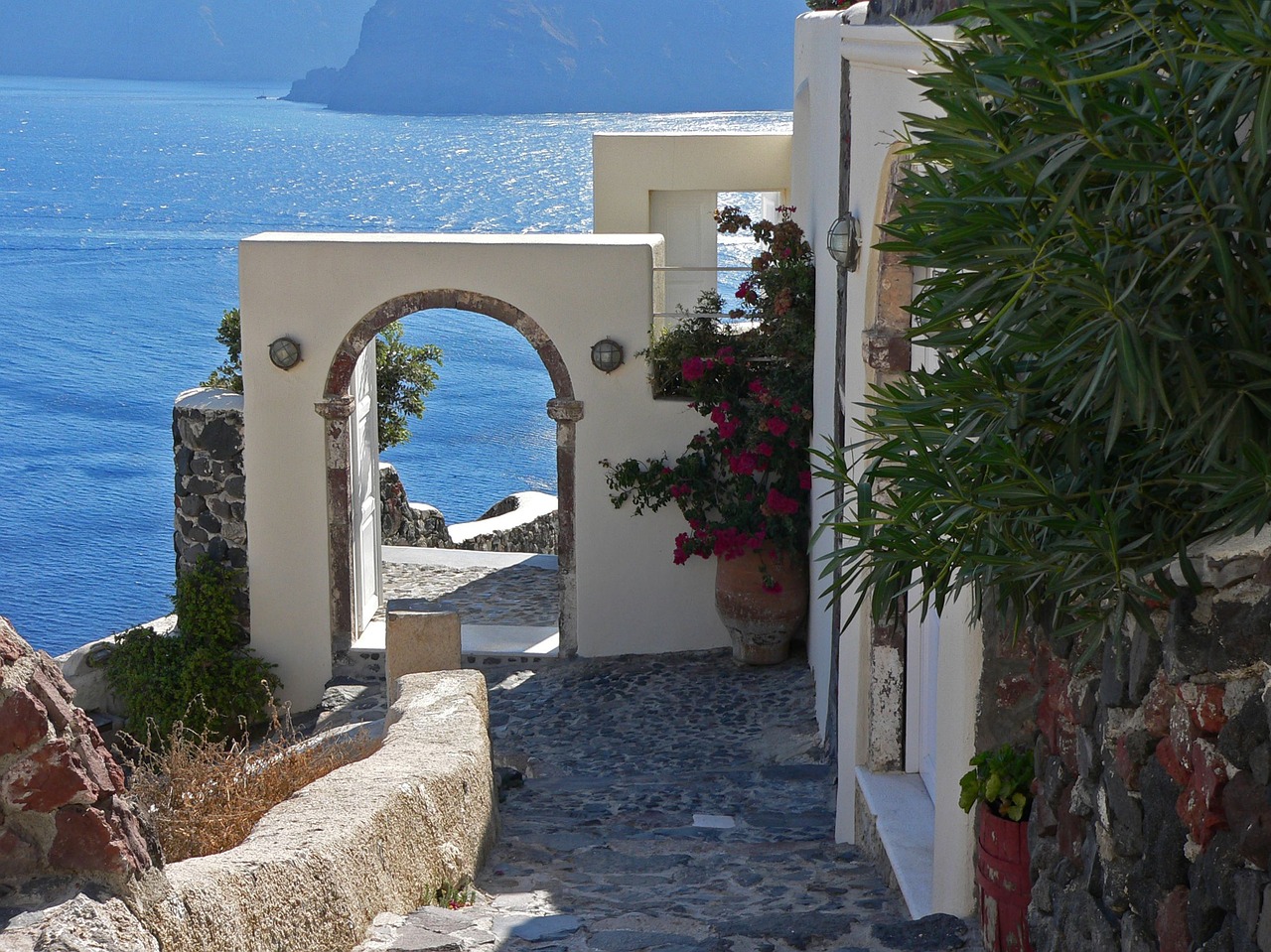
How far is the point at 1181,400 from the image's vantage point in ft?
7.07

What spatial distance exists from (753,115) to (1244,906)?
299ft

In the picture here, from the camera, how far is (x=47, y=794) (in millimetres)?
2875

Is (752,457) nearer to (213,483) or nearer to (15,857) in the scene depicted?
(213,483)

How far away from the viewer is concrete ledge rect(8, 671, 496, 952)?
10.6 ft

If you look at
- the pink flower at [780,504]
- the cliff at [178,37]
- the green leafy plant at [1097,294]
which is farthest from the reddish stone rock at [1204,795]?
the cliff at [178,37]

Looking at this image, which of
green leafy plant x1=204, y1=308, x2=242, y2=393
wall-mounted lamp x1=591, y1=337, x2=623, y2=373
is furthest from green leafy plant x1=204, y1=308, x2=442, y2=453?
wall-mounted lamp x1=591, y1=337, x2=623, y2=373

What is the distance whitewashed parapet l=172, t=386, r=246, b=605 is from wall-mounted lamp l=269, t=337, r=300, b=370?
Result: 2.29 feet

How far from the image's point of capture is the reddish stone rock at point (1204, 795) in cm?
220

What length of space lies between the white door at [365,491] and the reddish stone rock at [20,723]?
7592 millimetres

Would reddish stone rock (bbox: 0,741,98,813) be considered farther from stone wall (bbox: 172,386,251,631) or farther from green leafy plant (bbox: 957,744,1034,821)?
stone wall (bbox: 172,386,251,631)

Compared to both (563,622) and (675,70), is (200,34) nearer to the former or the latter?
(675,70)

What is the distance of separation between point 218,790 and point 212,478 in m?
→ 5.49

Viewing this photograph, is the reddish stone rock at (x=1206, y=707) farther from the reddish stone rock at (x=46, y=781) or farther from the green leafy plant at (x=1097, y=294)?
the reddish stone rock at (x=46, y=781)

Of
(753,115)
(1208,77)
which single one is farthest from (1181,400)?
(753,115)
